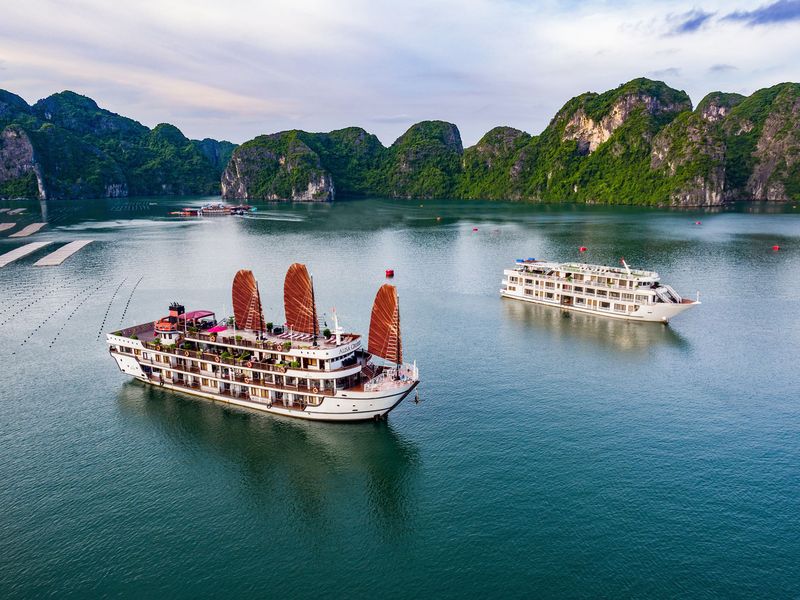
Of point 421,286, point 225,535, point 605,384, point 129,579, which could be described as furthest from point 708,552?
point 421,286

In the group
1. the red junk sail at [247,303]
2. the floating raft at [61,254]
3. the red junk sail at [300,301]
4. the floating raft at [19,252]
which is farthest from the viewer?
the floating raft at [19,252]

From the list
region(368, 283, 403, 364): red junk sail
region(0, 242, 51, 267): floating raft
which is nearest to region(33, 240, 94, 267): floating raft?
region(0, 242, 51, 267): floating raft

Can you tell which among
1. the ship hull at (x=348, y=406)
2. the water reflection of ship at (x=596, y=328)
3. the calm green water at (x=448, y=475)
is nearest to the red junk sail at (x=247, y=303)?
the ship hull at (x=348, y=406)

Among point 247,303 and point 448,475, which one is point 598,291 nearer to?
point 448,475

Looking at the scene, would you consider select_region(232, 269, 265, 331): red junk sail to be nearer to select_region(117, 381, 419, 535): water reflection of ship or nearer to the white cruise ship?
select_region(117, 381, 419, 535): water reflection of ship

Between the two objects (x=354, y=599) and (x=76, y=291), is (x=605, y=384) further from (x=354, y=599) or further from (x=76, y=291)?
(x=76, y=291)

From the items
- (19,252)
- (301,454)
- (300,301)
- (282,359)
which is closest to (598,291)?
(300,301)

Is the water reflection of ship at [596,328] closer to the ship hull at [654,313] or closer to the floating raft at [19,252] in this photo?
the ship hull at [654,313]
